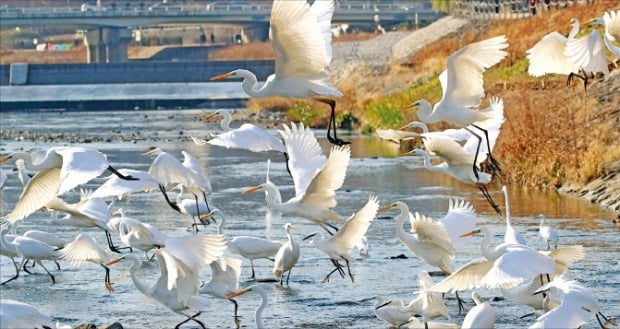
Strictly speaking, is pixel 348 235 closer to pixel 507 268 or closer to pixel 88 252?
pixel 88 252

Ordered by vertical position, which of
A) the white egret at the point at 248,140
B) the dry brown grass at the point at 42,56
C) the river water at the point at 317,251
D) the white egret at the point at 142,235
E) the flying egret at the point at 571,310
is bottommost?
the dry brown grass at the point at 42,56

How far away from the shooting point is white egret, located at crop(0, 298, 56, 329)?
436 inches

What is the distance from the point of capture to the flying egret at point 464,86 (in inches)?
589

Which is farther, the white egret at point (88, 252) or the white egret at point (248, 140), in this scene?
the white egret at point (88, 252)

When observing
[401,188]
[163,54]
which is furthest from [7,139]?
[163,54]

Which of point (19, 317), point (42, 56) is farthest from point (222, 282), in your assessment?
point (42, 56)

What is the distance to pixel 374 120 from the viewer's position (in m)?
40.1

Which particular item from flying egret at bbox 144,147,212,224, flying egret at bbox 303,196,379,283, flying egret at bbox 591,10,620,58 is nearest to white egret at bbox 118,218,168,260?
flying egret at bbox 144,147,212,224

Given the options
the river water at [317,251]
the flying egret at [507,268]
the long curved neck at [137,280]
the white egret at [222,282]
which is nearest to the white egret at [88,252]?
the river water at [317,251]

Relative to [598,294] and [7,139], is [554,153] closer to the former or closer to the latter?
[598,294]

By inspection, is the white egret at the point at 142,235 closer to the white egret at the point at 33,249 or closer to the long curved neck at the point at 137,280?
the white egret at the point at 33,249

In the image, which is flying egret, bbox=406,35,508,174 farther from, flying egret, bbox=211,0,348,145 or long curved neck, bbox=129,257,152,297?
long curved neck, bbox=129,257,152,297

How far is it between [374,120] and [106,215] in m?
23.2

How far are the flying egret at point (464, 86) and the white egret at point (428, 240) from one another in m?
1.30
